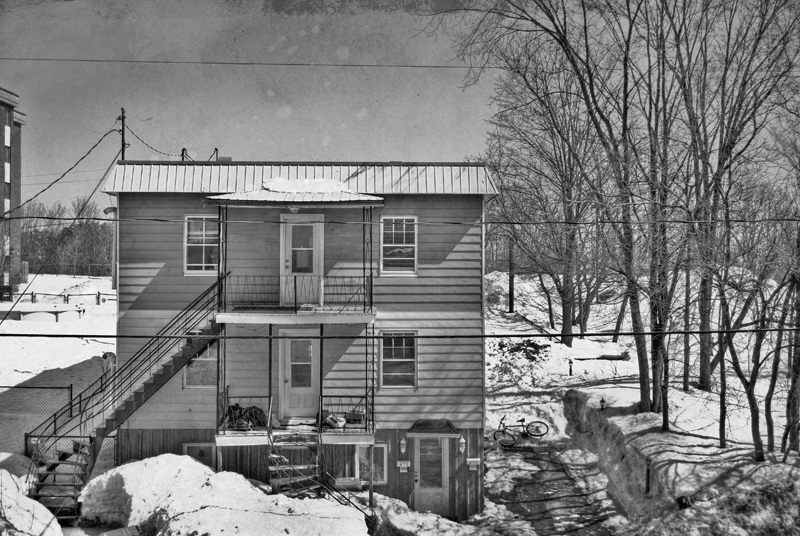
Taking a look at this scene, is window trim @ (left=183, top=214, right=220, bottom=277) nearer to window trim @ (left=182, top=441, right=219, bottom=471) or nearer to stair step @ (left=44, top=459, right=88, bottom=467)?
window trim @ (left=182, top=441, right=219, bottom=471)

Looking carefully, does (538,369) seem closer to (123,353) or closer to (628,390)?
(628,390)

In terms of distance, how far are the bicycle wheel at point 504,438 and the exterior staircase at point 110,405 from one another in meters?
10.3

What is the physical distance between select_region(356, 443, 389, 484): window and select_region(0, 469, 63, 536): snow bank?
6.27m

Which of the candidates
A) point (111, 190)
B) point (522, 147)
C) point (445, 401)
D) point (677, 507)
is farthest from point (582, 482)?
point (522, 147)

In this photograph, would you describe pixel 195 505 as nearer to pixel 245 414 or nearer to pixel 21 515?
pixel 245 414

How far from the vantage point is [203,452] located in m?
13.2

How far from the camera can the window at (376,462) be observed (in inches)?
523

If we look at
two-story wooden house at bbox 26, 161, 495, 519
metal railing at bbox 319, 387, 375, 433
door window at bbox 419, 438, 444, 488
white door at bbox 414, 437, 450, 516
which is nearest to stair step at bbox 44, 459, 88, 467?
two-story wooden house at bbox 26, 161, 495, 519

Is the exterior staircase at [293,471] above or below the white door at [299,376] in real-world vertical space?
below

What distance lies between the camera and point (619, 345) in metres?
26.8

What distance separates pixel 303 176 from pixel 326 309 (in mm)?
3281

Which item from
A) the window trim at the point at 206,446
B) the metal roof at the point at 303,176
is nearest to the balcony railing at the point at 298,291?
the metal roof at the point at 303,176

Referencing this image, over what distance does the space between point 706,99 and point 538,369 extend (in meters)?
13.0

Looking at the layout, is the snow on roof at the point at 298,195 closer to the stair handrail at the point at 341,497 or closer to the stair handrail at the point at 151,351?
the stair handrail at the point at 151,351
